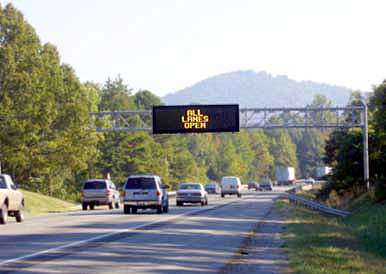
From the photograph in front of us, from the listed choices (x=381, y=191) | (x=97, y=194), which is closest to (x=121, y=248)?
(x=381, y=191)

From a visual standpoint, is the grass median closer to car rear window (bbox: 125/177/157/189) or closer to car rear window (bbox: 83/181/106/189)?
car rear window (bbox: 83/181/106/189)

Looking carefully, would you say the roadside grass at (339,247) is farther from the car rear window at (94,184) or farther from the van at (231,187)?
the van at (231,187)

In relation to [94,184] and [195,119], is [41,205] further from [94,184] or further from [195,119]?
[195,119]

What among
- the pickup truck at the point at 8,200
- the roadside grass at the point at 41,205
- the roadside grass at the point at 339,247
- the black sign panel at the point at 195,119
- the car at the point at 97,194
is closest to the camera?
the roadside grass at the point at 339,247

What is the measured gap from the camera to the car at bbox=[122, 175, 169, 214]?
41.4 metres

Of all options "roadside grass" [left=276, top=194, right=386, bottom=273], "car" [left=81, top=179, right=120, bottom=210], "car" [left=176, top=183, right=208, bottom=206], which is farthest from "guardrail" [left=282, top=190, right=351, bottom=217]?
"car" [left=81, top=179, right=120, bottom=210]

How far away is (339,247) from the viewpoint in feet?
66.3

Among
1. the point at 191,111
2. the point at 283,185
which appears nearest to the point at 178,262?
the point at 191,111

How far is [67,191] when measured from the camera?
312 ft

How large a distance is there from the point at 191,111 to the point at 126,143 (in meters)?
43.1

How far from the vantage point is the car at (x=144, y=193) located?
41.4 m

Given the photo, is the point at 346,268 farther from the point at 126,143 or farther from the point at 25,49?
the point at 126,143

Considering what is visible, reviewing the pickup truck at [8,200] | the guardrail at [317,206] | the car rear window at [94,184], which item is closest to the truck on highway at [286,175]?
the guardrail at [317,206]

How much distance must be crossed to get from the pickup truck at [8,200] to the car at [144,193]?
7.46 meters
